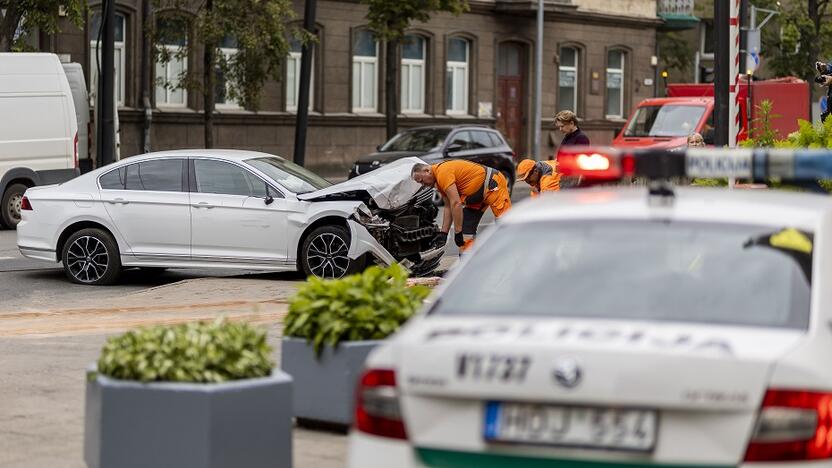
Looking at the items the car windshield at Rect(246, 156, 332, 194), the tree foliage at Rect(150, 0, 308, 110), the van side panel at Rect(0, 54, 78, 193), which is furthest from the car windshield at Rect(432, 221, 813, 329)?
the tree foliage at Rect(150, 0, 308, 110)

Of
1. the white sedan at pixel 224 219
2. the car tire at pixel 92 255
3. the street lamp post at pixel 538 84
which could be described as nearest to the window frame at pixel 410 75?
the street lamp post at pixel 538 84

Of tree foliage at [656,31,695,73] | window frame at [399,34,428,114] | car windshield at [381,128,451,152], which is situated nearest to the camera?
car windshield at [381,128,451,152]

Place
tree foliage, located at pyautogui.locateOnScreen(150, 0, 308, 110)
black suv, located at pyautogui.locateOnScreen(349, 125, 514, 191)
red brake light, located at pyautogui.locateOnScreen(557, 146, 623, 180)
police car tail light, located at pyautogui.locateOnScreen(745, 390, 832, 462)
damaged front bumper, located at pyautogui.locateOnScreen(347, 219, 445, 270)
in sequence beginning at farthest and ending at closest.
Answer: tree foliage, located at pyautogui.locateOnScreen(150, 0, 308, 110) → black suv, located at pyautogui.locateOnScreen(349, 125, 514, 191) → damaged front bumper, located at pyautogui.locateOnScreen(347, 219, 445, 270) → red brake light, located at pyautogui.locateOnScreen(557, 146, 623, 180) → police car tail light, located at pyautogui.locateOnScreen(745, 390, 832, 462)

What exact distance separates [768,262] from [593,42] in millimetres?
45486

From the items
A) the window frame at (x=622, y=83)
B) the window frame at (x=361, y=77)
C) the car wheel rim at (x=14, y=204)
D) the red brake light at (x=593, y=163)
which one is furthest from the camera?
the window frame at (x=622, y=83)

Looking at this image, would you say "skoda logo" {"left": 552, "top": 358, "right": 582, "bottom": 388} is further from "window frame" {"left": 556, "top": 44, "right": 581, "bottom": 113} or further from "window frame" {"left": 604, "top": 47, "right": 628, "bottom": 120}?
"window frame" {"left": 604, "top": 47, "right": 628, "bottom": 120}

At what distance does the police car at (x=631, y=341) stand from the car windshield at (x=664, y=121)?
81.5ft

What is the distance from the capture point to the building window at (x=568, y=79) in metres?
49.1

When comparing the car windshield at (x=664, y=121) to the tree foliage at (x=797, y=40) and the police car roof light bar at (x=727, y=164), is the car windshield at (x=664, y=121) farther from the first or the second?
the police car roof light bar at (x=727, y=164)

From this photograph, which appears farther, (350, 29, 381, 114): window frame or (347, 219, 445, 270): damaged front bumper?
(350, 29, 381, 114): window frame

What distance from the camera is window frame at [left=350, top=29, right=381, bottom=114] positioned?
4103cm

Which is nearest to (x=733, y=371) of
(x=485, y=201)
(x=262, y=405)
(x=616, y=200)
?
(x=616, y=200)

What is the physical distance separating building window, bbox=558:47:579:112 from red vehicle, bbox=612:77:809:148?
52.2 ft

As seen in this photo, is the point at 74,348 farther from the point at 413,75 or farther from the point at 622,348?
the point at 413,75
